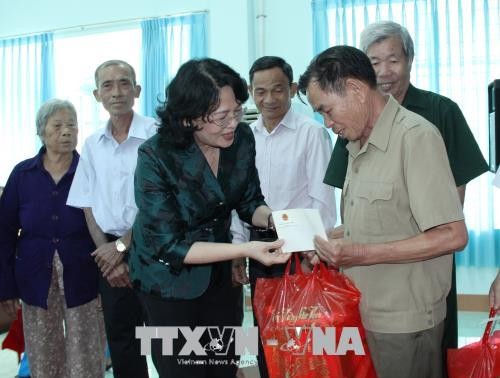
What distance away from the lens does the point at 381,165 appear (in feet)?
4.44

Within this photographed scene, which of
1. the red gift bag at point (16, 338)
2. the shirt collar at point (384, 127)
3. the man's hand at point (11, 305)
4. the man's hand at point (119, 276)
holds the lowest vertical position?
the red gift bag at point (16, 338)

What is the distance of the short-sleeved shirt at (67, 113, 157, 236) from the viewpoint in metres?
2.32

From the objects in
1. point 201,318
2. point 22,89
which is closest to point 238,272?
point 201,318

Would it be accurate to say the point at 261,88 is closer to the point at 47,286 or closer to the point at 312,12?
the point at 47,286

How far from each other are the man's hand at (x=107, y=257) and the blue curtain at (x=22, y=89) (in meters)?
4.06

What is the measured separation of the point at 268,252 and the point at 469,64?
147 inches

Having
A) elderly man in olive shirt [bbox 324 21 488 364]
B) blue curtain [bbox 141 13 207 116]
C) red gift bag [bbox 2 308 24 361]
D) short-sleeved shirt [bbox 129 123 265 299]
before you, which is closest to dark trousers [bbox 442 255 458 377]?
elderly man in olive shirt [bbox 324 21 488 364]

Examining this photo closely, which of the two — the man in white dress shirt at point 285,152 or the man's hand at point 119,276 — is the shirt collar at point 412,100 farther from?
the man's hand at point 119,276

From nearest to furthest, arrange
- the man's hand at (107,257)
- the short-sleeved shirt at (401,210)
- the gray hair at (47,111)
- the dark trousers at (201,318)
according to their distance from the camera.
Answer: the short-sleeved shirt at (401,210) < the dark trousers at (201,318) < the man's hand at (107,257) < the gray hair at (47,111)

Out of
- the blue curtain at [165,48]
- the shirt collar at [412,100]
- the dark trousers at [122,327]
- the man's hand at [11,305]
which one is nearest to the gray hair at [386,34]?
the shirt collar at [412,100]

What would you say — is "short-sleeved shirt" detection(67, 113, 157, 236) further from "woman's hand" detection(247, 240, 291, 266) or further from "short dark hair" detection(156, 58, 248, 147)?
"woman's hand" detection(247, 240, 291, 266)

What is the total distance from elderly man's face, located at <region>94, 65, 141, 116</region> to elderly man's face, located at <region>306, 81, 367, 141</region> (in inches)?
48.2

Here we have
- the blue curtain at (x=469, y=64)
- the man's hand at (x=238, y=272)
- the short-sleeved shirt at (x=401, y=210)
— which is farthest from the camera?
the blue curtain at (x=469, y=64)

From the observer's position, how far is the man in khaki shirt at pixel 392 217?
4.13 ft
